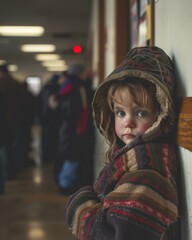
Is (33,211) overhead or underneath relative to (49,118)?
underneath

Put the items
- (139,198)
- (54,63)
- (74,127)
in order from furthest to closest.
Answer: (54,63), (74,127), (139,198)

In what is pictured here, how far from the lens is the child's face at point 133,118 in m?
1.27

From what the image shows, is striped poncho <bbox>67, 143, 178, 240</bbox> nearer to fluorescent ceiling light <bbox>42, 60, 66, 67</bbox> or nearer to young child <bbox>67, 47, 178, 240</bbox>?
young child <bbox>67, 47, 178, 240</bbox>

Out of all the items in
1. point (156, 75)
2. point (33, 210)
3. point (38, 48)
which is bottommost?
point (33, 210)

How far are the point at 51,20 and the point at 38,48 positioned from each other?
5.05 m

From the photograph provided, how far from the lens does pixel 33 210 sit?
4.45 metres

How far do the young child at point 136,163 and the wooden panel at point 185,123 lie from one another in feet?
0.12

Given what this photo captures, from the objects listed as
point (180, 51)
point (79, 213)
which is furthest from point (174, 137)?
point (79, 213)

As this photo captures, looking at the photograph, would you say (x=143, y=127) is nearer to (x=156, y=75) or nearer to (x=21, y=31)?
(x=156, y=75)

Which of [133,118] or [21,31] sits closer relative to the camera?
[133,118]

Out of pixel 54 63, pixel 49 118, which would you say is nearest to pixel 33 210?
pixel 49 118

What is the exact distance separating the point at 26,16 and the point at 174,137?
8.01 m

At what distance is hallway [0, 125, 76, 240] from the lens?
3.62 metres

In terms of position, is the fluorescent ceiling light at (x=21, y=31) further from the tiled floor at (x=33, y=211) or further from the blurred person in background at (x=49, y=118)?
the tiled floor at (x=33, y=211)
